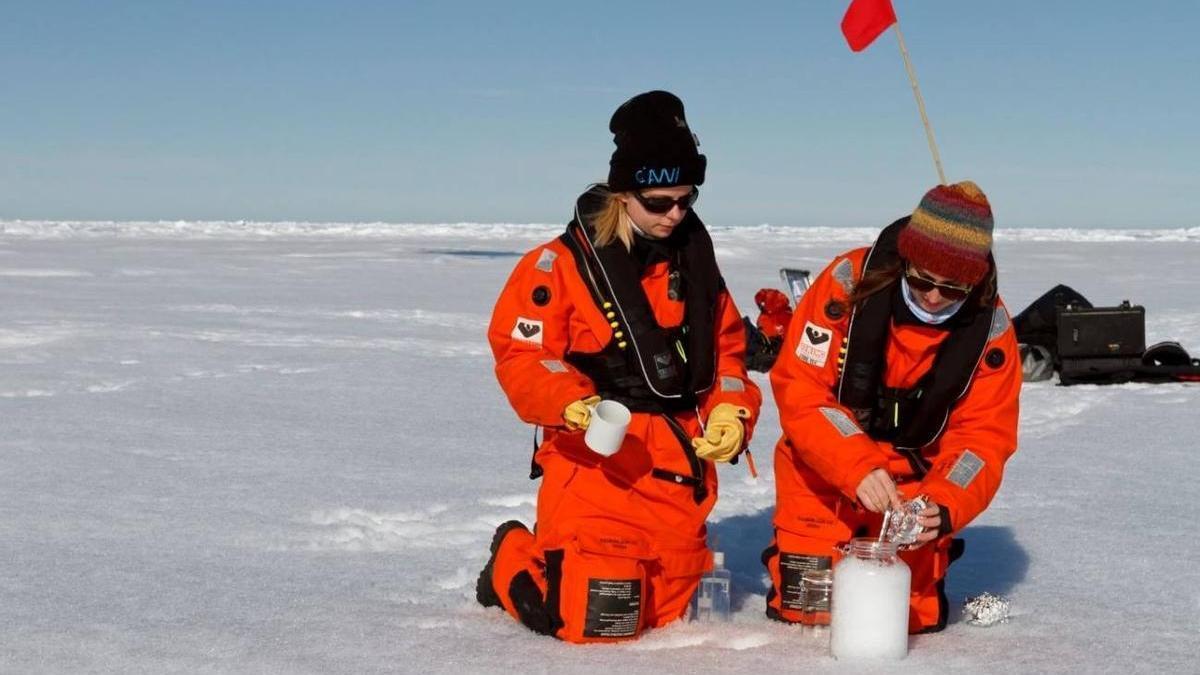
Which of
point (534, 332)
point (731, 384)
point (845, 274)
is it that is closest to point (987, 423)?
point (845, 274)

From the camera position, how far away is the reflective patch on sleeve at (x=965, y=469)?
120 inches

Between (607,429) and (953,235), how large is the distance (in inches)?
35.1

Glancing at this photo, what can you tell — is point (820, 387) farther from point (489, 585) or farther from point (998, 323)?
point (489, 585)

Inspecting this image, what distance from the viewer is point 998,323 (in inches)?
125

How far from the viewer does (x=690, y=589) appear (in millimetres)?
3293

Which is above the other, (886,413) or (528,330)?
(528,330)

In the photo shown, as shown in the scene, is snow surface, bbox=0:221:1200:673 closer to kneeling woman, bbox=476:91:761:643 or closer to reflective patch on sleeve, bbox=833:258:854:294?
kneeling woman, bbox=476:91:761:643

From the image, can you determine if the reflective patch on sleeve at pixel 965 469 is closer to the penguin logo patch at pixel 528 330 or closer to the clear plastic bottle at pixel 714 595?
the clear plastic bottle at pixel 714 595

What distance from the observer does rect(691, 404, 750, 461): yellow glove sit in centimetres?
305

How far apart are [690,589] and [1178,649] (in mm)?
1170

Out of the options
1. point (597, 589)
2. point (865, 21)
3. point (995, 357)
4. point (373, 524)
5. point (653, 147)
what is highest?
point (865, 21)

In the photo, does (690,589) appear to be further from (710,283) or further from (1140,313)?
(1140,313)

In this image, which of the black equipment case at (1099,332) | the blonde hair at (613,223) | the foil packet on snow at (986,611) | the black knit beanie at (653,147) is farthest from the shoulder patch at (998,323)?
the black equipment case at (1099,332)

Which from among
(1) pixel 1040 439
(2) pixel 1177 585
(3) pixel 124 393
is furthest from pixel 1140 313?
(3) pixel 124 393
